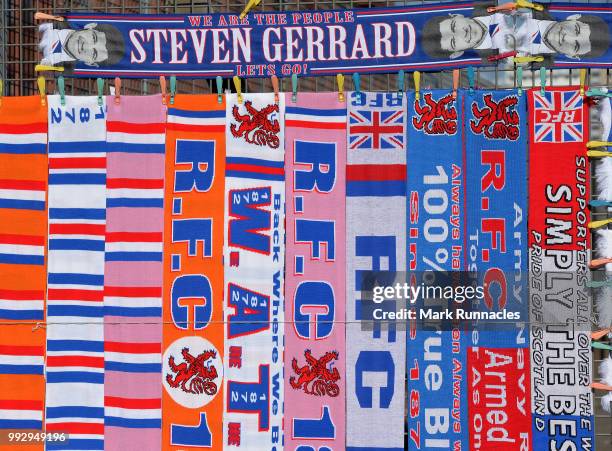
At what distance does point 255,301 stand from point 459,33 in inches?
76.8

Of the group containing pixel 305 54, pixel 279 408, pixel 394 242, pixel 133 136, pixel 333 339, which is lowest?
pixel 279 408

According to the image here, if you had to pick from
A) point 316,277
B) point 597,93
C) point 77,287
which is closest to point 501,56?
point 597,93

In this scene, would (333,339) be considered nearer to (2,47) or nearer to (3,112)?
(3,112)

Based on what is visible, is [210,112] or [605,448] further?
[605,448]

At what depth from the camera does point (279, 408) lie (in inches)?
204

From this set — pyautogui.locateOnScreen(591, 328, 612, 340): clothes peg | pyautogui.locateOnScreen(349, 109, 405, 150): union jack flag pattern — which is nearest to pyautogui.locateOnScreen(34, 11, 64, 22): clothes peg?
pyautogui.locateOnScreen(349, 109, 405, 150): union jack flag pattern

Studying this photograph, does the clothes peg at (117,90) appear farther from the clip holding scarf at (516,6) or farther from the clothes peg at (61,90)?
the clip holding scarf at (516,6)

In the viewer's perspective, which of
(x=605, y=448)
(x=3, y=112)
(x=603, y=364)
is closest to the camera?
(x=603, y=364)

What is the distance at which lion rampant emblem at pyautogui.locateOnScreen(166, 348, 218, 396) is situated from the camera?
5219mm

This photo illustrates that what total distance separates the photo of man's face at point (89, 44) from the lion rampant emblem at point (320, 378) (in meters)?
2.23

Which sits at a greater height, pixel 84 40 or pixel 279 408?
pixel 84 40

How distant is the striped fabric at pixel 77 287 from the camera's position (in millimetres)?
5305

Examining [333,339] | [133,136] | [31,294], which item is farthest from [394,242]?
[31,294]

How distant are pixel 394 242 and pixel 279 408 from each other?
1.17 metres
